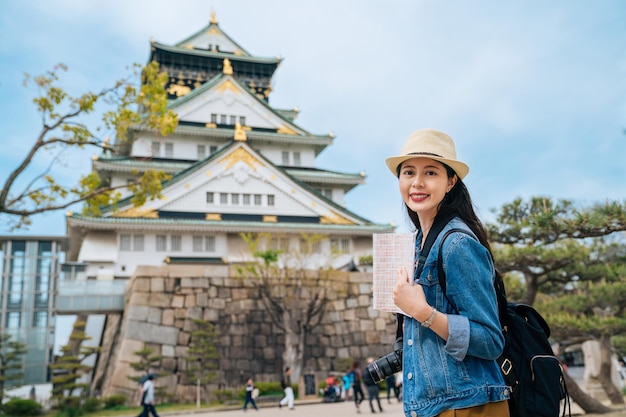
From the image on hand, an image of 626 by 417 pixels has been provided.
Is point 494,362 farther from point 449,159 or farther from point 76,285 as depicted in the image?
point 76,285

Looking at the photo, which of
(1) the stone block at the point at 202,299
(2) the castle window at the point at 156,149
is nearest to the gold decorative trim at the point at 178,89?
(2) the castle window at the point at 156,149

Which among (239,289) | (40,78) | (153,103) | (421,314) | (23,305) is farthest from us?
(23,305)

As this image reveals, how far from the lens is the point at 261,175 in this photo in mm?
24484

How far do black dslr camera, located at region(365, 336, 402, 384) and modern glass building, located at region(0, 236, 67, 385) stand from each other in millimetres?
21739

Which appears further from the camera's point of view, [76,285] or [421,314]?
[76,285]

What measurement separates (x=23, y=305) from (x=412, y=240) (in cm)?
2427

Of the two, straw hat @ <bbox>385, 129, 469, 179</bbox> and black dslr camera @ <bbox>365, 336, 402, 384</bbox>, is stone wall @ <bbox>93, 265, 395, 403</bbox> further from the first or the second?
straw hat @ <bbox>385, 129, 469, 179</bbox>

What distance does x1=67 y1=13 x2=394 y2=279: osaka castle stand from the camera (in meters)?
21.9

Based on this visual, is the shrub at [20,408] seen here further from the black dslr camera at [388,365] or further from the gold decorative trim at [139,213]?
the black dslr camera at [388,365]

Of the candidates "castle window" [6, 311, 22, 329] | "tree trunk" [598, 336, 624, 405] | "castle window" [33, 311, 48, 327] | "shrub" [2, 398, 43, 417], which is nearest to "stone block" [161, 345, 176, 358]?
"shrub" [2, 398, 43, 417]

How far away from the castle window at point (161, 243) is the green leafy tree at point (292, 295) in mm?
4420

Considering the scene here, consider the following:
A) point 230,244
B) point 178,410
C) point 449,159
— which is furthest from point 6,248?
point 449,159

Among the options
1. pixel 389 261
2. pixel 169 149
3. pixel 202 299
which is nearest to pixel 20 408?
pixel 202 299

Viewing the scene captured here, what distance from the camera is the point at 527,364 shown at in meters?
2.02
